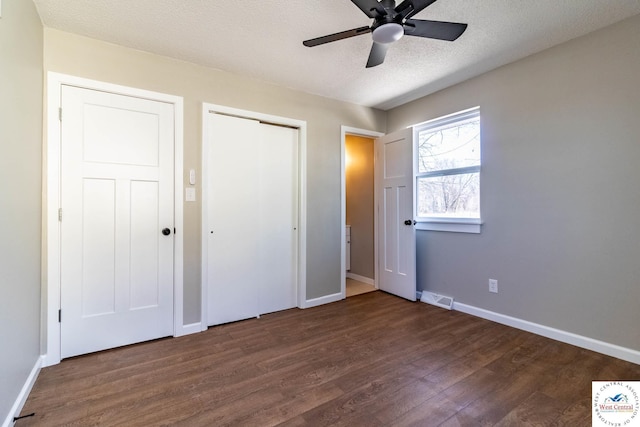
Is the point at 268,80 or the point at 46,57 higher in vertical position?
the point at 268,80

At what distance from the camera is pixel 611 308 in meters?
2.11

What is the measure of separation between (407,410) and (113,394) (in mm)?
1748

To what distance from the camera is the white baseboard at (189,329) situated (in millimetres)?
2506

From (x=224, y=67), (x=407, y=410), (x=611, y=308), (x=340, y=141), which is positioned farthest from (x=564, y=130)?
(x=224, y=67)

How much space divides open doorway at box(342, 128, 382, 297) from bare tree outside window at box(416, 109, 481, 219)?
2.40ft

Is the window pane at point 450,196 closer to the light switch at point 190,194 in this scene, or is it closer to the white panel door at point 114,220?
the light switch at point 190,194

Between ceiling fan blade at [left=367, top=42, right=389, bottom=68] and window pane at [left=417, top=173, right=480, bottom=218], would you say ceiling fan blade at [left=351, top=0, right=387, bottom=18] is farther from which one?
window pane at [left=417, top=173, right=480, bottom=218]

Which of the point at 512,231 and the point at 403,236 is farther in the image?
the point at 403,236

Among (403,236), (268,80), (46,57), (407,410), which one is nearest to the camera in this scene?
(407,410)

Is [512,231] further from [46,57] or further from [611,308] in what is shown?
[46,57]

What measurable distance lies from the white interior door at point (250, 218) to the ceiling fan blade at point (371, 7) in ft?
5.43

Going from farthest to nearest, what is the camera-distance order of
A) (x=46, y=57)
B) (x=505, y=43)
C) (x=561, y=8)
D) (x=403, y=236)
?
(x=403, y=236), (x=505, y=43), (x=46, y=57), (x=561, y=8)

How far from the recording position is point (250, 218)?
2.90 metres

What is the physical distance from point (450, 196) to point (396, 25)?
2.11 meters
